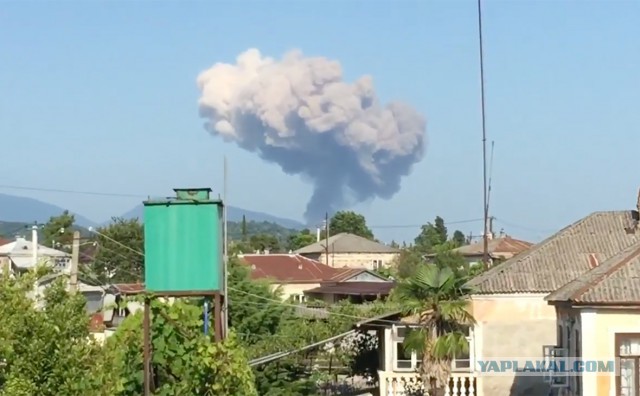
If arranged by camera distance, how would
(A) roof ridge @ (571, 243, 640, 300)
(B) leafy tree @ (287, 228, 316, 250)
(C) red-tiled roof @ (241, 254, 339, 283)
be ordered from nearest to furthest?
(A) roof ridge @ (571, 243, 640, 300), (C) red-tiled roof @ (241, 254, 339, 283), (B) leafy tree @ (287, 228, 316, 250)

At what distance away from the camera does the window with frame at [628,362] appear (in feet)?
70.9

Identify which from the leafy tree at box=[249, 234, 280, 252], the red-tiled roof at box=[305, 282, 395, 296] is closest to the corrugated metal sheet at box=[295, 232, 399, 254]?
the leafy tree at box=[249, 234, 280, 252]

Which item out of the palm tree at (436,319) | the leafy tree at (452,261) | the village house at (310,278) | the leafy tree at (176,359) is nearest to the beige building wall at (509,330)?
the leafy tree at (452,261)

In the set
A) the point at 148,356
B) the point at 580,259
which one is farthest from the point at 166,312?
the point at 580,259

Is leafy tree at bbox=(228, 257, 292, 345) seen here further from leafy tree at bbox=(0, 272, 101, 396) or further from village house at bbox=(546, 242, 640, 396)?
leafy tree at bbox=(0, 272, 101, 396)

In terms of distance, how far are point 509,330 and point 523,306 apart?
29.5 inches

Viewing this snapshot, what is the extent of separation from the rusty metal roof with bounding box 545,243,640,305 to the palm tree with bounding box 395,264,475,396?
494cm

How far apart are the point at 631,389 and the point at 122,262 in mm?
74536

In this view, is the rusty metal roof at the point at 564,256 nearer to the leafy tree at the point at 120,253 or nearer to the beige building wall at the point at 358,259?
the leafy tree at the point at 120,253

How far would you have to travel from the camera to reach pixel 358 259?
416 ft

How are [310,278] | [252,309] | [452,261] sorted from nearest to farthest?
[252,309]
[452,261]
[310,278]

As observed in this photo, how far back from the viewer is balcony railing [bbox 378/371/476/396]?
30.3 metres

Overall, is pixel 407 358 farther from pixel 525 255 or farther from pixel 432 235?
pixel 432 235

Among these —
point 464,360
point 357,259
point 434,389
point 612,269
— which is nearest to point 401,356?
point 464,360
